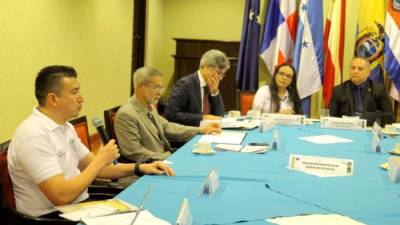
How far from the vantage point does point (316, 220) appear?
5.19 feet

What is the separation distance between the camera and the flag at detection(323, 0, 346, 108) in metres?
5.66

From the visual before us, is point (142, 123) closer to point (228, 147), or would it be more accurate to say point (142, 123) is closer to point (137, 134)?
point (137, 134)

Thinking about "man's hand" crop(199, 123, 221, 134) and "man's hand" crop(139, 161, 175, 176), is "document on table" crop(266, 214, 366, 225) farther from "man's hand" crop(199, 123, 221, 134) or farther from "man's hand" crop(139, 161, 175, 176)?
"man's hand" crop(199, 123, 221, 134)

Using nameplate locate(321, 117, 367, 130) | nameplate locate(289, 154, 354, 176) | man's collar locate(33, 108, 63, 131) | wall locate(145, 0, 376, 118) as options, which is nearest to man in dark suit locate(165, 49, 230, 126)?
nameplate locate(321, 117, 367, 130)

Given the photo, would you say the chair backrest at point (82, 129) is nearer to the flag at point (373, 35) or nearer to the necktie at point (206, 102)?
the necktie at point (206, 102)

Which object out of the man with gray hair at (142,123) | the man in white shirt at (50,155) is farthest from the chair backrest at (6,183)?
the man with gray hair at (142,123)

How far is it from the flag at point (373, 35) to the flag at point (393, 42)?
0.11 meters

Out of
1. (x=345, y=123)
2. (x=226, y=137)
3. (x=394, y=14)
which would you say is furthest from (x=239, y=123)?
(x=394, y=14)

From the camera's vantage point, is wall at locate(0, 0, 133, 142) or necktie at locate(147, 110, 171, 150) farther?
wall at locate(0, 0, 133, 142)

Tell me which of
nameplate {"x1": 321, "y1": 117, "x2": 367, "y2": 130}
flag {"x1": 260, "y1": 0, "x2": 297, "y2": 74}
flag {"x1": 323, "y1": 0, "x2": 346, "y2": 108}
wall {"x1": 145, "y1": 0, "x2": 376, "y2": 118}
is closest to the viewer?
nameplate {"x1": 321, "y1": 117, "x2": 367, "y2": 130}

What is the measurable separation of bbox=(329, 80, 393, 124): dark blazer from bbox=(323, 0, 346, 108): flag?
1.18 meters

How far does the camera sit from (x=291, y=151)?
2.76m

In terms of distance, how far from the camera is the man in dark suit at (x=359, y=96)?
175 inches

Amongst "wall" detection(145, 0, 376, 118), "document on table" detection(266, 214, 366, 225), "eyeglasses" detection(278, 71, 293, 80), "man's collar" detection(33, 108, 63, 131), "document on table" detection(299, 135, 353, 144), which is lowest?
"document on table" detection(266, 214, 366, 225)
